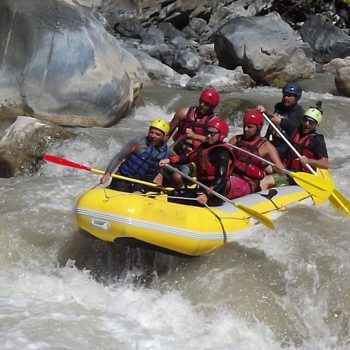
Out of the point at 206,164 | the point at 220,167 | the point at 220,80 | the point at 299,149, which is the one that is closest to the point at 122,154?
the point at 206,164

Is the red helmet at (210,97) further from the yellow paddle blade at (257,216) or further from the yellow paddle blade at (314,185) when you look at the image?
the yellow paddle blade at (257,216)

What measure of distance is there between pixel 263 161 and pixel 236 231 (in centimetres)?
89

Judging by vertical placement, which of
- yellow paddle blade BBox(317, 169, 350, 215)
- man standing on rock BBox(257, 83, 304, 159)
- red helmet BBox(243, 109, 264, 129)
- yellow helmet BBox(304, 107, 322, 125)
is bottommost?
yellow paddle blade BBox(317, 169, 350, 215)

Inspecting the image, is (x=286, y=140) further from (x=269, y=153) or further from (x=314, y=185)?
(x=314, y=185)

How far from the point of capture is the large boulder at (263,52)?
13422mm

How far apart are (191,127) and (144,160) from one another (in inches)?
35.7

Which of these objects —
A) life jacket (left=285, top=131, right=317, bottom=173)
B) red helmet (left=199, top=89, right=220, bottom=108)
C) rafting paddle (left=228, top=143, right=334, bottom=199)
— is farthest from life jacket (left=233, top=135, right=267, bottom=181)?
life jacket (left=285, top=131, right=317, bottom=173)

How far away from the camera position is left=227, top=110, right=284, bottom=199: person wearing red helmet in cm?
565

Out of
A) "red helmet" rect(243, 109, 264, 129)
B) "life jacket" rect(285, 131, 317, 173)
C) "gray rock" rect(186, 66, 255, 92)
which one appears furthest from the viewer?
"gray rock" rect(186, 66, 255, 92)

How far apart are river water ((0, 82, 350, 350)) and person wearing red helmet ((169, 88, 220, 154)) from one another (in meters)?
1.15

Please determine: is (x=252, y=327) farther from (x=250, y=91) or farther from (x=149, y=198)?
(x=250, y=91)

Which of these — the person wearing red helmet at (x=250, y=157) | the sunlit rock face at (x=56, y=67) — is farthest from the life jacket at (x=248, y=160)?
the sunlit rock face at (x=56, y=67)

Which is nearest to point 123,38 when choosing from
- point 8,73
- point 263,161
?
point 8,73

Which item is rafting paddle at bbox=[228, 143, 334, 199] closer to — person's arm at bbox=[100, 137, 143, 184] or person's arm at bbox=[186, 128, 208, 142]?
person's arm at bbox=[186, 128, 208, 142]
